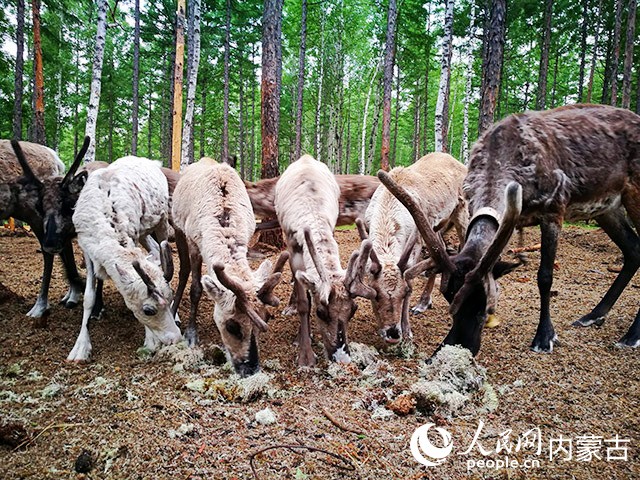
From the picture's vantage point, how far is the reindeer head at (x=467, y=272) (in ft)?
11.8

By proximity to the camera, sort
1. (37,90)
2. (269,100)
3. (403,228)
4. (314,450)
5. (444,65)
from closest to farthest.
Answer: (314,450) → (403,228) → (269,100) → (444,65) → (37,90)

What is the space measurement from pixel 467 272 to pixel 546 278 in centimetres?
130

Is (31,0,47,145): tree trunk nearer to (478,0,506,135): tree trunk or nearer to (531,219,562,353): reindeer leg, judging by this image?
(478,0,506,135): tree trunk

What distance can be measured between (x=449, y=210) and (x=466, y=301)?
260 centimetres

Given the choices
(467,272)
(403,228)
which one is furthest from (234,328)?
(403,228)

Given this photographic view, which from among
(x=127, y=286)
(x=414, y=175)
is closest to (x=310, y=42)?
(x=414, y=175)

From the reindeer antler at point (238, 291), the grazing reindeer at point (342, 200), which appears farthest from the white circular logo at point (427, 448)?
the grazing reindeer at point (342, 200)

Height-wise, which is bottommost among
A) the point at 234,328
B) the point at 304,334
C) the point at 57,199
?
the point at 304,334

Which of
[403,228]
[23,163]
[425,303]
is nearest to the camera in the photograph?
[403,228]

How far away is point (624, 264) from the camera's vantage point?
517 cm

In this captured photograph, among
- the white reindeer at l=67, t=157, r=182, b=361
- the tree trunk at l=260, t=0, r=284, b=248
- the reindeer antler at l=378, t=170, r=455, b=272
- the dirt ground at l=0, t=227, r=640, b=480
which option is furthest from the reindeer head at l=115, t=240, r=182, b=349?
the tree trunk at l=260, t=0, r=284, b=248

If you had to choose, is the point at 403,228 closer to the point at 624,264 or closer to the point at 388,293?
the point at 388,293

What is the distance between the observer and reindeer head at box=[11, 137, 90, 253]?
495 centimetres

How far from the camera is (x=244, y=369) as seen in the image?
369 cm
